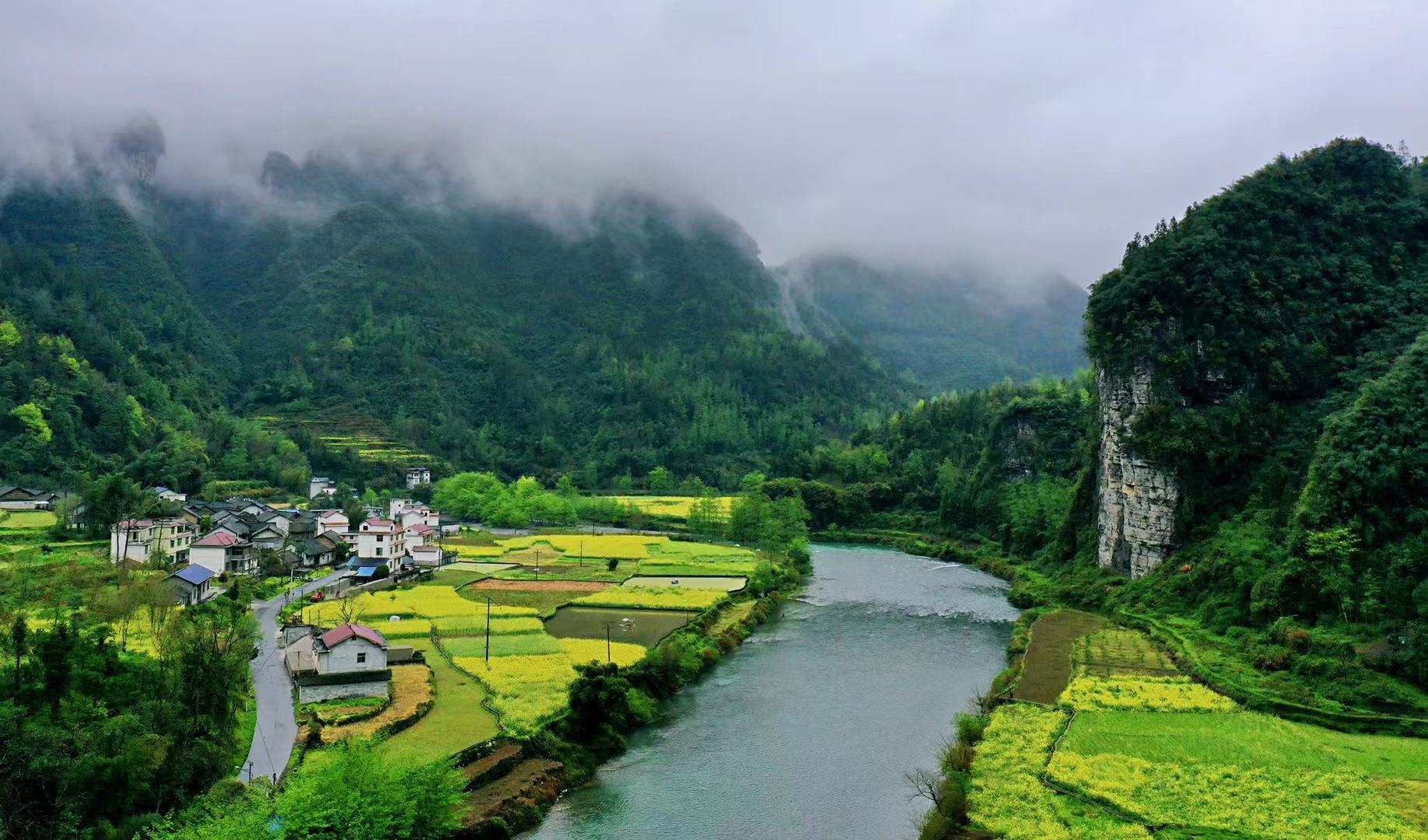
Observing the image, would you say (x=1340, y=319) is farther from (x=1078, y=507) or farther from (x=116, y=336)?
(x=116, y=336)

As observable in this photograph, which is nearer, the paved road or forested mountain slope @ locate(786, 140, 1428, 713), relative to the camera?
the paved road

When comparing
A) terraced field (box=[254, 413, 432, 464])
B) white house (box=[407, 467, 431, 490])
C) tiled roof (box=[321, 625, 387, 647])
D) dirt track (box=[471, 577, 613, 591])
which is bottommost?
dirt track (box=[471, 577, 613, 591])

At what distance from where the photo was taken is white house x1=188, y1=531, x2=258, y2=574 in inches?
1975

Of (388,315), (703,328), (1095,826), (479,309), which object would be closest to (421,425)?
(388,315)

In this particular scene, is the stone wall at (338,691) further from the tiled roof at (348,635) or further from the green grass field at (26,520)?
the green grass field at (26,520)

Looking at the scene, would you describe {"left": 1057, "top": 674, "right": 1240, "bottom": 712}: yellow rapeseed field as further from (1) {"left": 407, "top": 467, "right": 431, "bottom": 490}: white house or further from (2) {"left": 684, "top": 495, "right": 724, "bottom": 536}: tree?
(1) {"left": 407, "top": 467, "right": 431, "bottom": 490}: white house

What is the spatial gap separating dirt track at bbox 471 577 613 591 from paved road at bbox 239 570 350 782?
1404 cm

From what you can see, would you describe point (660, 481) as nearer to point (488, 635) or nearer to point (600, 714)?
point (488, 635)

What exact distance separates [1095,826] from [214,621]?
79.6 feet

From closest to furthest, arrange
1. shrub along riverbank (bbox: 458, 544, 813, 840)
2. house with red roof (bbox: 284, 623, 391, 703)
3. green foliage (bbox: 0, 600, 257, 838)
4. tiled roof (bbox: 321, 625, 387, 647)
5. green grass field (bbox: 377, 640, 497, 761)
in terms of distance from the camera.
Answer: green foliage (bbox: 0, 600, 257, 838), shrub along riverbank (bbox: 458, 544, 813, 840), green grass field (bbox: 377, 640, 497, 761), house with red roof (bbox: 284, 623, 391, 703), tiled roof (bbox: 321, 625, 387, 647)

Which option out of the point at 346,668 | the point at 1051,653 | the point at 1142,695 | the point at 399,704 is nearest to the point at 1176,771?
the point at 1142,695

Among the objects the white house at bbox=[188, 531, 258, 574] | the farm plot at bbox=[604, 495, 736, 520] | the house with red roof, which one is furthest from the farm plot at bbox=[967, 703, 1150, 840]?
the farm plot at bbox=[604, 495, 736, 520]

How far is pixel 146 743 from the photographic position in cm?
2103

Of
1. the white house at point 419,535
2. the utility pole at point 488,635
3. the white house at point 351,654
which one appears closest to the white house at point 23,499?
the white house at point 419,535
